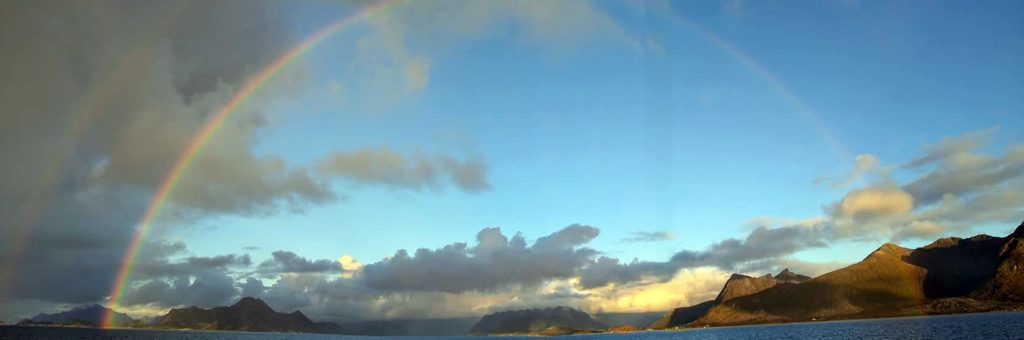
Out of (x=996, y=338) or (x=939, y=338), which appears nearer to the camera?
(x=996, y=338)

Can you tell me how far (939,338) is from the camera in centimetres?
19838

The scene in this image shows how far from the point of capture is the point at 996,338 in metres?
174

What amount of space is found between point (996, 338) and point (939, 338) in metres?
25.6
